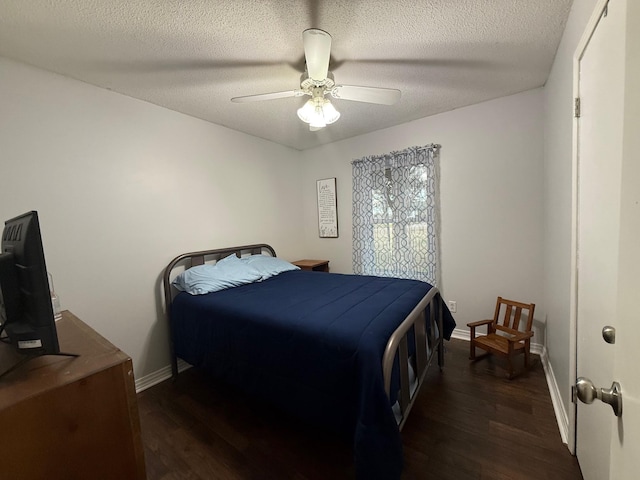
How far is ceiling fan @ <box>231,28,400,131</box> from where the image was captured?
1.51 metres

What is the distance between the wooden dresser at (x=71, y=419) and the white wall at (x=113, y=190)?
1200 millimetres

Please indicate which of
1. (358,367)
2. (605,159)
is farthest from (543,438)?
(605,159)

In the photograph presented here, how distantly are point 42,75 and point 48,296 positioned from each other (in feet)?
6.18

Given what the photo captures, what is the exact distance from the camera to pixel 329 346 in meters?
1.35

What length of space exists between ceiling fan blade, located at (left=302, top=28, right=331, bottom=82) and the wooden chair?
240 cm

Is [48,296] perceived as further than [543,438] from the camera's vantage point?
No

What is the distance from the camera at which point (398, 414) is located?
1433mm

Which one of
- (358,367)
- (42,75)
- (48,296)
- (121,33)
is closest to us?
(48,296)

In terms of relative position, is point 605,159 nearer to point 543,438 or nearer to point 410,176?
point 543,438

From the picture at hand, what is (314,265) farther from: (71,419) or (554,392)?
(71,419)

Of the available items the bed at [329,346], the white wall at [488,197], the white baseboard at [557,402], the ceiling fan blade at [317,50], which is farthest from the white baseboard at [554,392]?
the ceiling fan blade at [317,50]

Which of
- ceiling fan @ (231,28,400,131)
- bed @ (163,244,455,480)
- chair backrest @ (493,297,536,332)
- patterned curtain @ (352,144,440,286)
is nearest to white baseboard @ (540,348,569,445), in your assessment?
chair backrest @ (493,297,536,332)

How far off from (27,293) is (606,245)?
2.04 meters

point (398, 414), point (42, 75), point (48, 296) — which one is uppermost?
point (42, 75)
